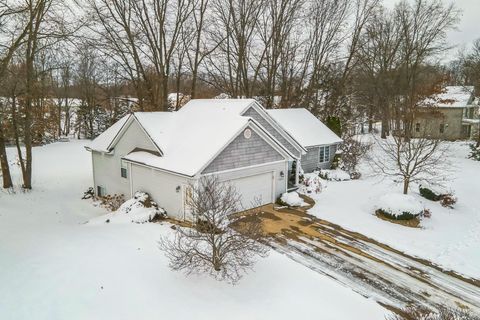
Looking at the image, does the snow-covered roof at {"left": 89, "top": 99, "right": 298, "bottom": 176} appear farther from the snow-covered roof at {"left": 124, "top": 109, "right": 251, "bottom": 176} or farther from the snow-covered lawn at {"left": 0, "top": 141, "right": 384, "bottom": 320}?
the snow-covered lawn at {"left": 0, "top": 141, "right": 384, "bottom": 320}

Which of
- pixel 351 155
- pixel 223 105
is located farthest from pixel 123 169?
pixel 351 155

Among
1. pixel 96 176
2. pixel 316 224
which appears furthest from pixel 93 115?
pixel 316 224

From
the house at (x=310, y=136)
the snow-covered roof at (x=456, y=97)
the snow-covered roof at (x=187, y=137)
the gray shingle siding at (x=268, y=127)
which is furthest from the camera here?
the snow-covered roof at (x=456, y=97)

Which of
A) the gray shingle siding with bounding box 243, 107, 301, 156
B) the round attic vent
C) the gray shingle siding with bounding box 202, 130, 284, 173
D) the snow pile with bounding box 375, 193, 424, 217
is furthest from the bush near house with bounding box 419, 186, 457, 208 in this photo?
the round attic vent

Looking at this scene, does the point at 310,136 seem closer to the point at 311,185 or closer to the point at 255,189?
the point at 311,185

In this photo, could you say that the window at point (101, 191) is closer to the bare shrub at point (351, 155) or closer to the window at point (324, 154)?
the window at point (324, 154)

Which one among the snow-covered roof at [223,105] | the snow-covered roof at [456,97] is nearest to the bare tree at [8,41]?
the snow-covered roof at [223,105]
